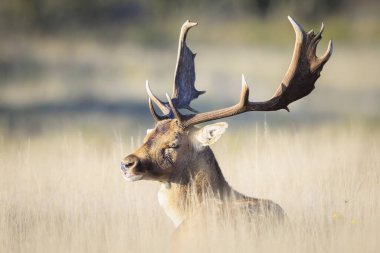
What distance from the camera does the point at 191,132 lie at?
690 cm

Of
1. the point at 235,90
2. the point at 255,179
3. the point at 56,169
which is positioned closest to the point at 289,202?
the point at 255,179

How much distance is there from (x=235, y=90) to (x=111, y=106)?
3135 millimetres

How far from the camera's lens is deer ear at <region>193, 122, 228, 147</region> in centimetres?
678

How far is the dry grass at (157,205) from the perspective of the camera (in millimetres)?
6777

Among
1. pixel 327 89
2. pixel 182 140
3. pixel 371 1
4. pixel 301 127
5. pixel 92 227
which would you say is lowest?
pixel 92 227

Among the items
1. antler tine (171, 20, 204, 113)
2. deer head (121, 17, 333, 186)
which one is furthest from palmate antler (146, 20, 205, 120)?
deer head (121, 17, 333, 186)

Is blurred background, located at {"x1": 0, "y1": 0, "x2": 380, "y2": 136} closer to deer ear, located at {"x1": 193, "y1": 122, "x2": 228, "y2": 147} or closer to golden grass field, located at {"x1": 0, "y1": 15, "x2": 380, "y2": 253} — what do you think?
golden grass field, located at {"x1": 0, "y1": 15, "x2": 380, "y2": 253}

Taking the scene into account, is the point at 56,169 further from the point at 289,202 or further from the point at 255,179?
Result: the point at 289,202

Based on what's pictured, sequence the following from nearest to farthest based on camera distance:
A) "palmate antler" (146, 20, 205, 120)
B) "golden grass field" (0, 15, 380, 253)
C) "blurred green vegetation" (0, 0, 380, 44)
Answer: "golden grass field" (0, 15, 380, 253) < "palmate antler" (146, 20, 205, 120) < "blurred green vegetation" (0, 0, 380, 44)

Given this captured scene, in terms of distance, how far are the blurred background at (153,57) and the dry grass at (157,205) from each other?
7.42m

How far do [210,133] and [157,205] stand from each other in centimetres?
178

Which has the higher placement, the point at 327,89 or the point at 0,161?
the point at 327,89

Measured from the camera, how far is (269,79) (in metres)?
23.6

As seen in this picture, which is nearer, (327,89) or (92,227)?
(92,227)
